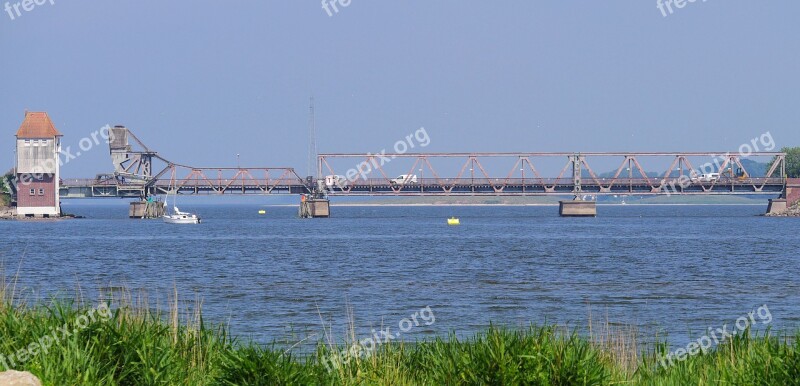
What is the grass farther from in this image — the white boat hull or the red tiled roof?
the red tiled roof

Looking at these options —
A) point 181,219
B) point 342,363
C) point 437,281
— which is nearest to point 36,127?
point 181,219

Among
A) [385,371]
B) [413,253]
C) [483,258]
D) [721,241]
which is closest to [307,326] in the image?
[385,371]

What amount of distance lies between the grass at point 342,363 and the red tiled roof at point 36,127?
159 meters

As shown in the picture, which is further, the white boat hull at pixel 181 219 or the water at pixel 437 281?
the white boat hull at pixel 181 219

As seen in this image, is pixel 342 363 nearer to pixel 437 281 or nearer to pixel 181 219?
pixel 437 281

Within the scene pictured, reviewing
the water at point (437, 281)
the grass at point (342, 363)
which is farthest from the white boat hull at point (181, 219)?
the grass at point (342, 363)

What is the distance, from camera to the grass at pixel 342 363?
16.6 metres

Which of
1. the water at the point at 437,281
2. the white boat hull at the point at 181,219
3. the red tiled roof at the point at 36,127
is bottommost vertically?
the water at the point at 437,281

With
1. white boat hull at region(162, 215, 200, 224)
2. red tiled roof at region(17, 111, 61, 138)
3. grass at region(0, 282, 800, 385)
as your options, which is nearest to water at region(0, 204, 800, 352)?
grass at region(0, 282, 800, 385)

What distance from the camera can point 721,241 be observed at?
101688 millimetres

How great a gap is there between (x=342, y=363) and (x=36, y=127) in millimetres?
163258

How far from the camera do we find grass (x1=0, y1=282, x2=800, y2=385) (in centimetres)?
1659

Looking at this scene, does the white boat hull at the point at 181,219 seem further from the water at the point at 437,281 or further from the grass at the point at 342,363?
the grass at the point at 342,363

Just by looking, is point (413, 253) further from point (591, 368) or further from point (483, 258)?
point (591, 368)
